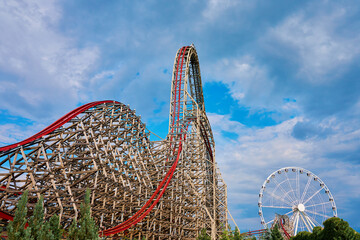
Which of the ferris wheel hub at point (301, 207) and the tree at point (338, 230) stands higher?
the ferris wheel hub at point (301, 207)

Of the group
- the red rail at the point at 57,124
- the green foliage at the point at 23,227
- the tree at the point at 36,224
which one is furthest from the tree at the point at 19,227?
the red rail at the point at 57,124

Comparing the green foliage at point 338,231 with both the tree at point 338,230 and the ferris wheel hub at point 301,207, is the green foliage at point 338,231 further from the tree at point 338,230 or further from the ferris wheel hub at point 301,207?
the ferris wheel hub at point 301,207

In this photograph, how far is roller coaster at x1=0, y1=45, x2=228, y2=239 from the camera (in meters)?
12.9

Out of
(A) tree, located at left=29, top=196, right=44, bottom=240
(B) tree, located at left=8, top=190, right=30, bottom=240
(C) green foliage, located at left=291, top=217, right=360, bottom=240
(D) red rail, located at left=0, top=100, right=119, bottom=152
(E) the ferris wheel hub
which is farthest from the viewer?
(E) the ferris wheel hub

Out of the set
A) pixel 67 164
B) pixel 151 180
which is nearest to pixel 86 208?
pixel 67 164

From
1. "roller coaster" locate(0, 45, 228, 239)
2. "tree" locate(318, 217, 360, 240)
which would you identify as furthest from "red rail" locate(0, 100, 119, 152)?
"tree" locate(318, 217, 360, 240)

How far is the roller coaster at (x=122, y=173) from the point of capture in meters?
12.9

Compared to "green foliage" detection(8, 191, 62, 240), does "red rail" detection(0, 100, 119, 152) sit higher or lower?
higher

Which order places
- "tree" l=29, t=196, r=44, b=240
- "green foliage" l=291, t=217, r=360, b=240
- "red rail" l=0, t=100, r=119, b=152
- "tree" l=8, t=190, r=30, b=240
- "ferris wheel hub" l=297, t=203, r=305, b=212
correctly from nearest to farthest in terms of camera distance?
"tree" l=8, t=190, r=30, b=240 < "tree" l=29, t=196, r=44, b=240 < "red rail" l=0, t=100, r=119, b=152 < "green foliage" l=291, t=217, r=360, b=240 < "ferris wheel hub" l=297, t=203, r=305, b=212

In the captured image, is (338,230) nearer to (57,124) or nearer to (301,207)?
(301,207)

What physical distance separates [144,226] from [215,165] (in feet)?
32.2

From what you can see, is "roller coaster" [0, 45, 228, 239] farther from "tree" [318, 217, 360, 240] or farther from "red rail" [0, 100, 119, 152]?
"tree" [318, 217, 360, 240]

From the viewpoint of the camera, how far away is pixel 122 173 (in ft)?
58.3

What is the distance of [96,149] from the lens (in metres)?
14.9
